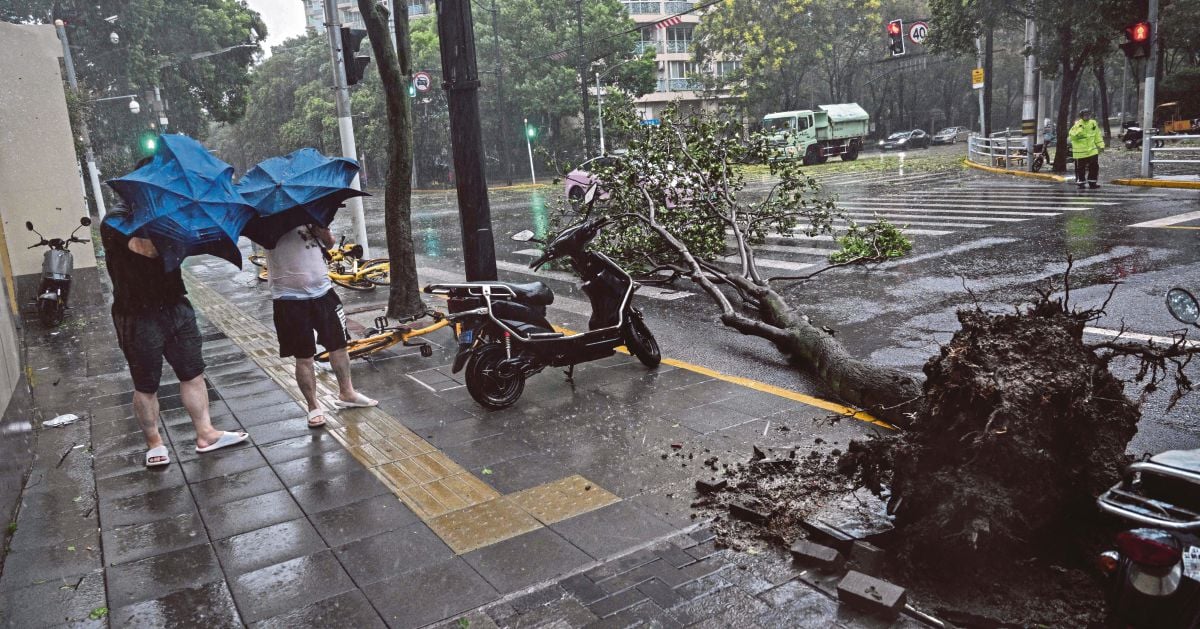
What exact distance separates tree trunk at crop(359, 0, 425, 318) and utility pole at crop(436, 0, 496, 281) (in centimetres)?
181

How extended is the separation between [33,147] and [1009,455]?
14507 mm

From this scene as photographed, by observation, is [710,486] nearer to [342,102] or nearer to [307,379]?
[307,379]

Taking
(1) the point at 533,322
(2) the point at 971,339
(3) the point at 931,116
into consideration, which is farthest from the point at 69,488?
(3) the point at 931,116

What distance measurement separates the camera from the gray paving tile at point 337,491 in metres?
4.73

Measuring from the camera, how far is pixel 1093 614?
313 cm

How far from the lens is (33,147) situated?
12.9 meters

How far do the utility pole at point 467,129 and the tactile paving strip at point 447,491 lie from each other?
1.84m

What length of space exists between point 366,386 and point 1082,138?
1696 cm

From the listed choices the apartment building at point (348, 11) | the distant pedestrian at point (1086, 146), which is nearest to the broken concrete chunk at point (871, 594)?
the distant pedestrian at point (1086, 146)

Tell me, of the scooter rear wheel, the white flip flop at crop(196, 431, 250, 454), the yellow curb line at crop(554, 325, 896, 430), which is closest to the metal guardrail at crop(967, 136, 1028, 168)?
the yellow curb line at crop(554, 325, 896, 430)

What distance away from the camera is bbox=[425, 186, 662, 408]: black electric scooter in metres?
6.24

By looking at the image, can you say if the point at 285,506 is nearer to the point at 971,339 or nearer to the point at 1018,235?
the point at 971,339

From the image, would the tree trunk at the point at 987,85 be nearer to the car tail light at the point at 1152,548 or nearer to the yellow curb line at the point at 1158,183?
the yellow curb line at the point at 1158,183

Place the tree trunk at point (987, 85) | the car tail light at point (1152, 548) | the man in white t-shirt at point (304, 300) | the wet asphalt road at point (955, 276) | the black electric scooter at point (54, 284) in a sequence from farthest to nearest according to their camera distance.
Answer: the tree trunk at point (987, 85) → the black electric scooter at point (54, 284) → the wet asphalt road at point (955, 276) → the man in white t-shirt at point (304, 300) → the car tail light at point (1152, 548)
